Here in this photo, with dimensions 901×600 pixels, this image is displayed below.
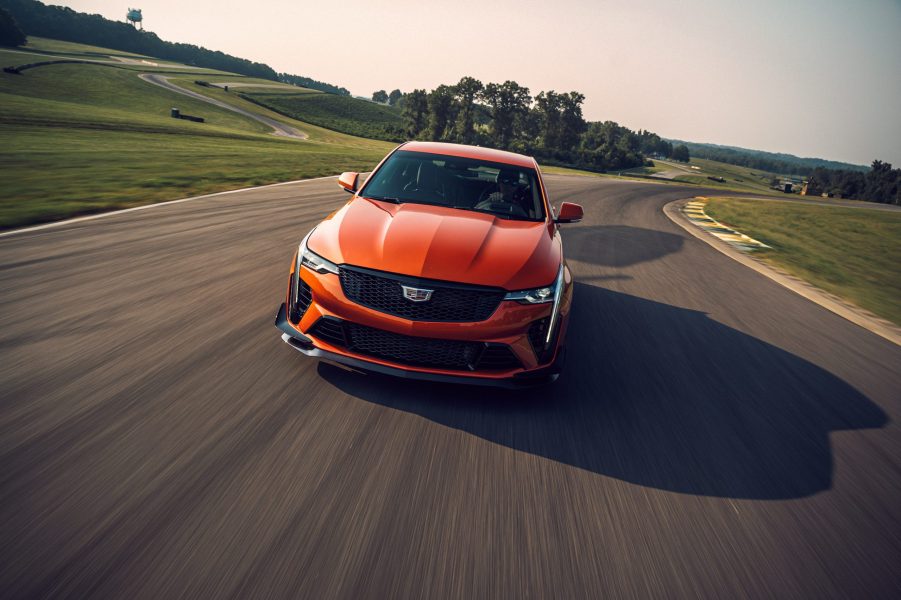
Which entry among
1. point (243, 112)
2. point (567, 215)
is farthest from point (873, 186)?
point (567, 215)

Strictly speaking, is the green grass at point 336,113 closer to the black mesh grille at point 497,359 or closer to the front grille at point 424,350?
the front grille at point 424,350

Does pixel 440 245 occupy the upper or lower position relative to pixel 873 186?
lower

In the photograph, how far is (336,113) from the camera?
8831 cm

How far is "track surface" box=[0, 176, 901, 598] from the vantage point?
1.97 meters

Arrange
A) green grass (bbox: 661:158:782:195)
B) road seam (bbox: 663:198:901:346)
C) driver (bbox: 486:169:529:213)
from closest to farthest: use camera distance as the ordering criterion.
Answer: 1. driver (bbox: 486:169:529:213)
2. road seam (bbox: 663:198:901:346)
3. green grass (bbox: 661:158:782:195)

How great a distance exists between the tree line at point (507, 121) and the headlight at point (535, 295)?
276 ft

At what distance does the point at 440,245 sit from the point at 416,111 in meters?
101

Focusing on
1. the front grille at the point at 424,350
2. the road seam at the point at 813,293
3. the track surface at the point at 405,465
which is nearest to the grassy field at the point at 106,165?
the track surface at the point at 405,465

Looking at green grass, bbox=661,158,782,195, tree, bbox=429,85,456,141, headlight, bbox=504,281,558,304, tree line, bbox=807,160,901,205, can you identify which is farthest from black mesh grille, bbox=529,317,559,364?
tree line, bbox=807,160,901,205

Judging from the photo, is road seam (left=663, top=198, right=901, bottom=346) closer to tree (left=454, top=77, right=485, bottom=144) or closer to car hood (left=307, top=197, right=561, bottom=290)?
car hood (left=307, top=197, right=561, bottom=290)

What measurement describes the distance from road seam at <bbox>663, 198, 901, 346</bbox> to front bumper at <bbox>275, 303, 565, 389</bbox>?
5.10m

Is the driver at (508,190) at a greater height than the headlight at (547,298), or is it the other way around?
the driver at (508,190)

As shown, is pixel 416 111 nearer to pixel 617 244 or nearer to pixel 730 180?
pixel 730 180

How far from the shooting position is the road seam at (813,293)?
6.36 metres
